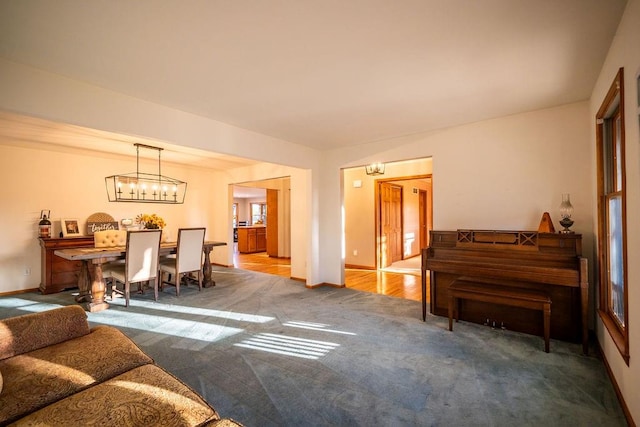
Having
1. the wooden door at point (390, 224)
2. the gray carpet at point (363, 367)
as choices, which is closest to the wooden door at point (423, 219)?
the wooden door at point (390, 224)

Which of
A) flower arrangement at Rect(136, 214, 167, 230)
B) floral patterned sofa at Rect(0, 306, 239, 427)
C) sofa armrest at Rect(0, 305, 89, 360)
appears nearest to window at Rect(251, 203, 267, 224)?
flower arrangement at Rect(136, 214, 167, 230)

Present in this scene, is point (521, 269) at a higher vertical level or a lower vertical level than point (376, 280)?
higher

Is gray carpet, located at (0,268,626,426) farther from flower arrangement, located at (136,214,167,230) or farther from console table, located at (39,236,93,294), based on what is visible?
flower arrangement, located at (136,214,167,230)

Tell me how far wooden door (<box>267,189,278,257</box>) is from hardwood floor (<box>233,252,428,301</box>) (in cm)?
116

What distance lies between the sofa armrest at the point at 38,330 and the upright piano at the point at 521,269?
3.18 metres

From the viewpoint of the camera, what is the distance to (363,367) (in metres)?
2.35

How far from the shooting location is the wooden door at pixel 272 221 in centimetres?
873

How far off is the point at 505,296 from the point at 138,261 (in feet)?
15.3

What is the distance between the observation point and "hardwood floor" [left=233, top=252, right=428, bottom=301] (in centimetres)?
470

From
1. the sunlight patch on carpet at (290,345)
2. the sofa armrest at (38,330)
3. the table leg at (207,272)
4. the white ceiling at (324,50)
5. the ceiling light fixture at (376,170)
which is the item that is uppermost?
the white ceiling at (324,50)

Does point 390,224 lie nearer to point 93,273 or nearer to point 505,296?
point 505,296

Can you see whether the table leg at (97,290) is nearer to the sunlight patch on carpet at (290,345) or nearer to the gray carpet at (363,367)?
the gray carpet at (363,367)

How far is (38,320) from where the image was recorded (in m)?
1.75

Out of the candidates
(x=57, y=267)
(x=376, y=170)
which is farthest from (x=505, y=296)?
(x=57, y=267)
